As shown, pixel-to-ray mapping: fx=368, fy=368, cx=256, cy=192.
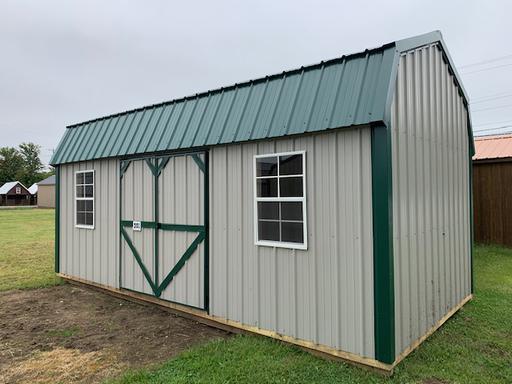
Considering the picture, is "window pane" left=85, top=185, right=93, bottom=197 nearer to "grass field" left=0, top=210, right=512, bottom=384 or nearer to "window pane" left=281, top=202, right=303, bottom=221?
"grass field" left=0, top=210, right=512, bottom=384

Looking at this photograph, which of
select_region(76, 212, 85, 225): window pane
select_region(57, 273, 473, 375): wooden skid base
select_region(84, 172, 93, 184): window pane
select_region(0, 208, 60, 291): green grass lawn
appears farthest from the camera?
select_region(0, 208, 60, 291): green grass lawn

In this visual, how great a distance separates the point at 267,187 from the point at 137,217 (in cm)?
273

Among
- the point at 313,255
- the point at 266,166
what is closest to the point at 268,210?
the point at 266,166

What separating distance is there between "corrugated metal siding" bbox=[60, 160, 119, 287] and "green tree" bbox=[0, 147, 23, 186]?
75.4 m

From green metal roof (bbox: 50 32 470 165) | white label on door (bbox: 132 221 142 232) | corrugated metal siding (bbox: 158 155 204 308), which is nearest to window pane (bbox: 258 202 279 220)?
green metal roof (bbox: 50 32 470 165)

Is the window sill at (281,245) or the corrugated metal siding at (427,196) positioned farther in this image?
the window sill at (281,245)

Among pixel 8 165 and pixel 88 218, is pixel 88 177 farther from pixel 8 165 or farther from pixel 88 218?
pixel 8 165

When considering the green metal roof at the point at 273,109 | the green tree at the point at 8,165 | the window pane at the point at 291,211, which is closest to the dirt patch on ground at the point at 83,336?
the window pane at the point at 291,211

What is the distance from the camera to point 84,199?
23.1 feet

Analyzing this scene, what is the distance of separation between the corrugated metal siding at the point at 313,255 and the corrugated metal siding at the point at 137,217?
1.53 meters

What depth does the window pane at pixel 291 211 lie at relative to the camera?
4027 mm

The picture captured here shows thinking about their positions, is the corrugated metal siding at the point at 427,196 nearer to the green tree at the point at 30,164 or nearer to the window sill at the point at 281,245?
the window sill at the point at 281,245

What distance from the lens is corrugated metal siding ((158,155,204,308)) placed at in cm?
507

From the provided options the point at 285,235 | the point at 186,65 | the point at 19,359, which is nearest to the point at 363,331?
the point at 285,235
